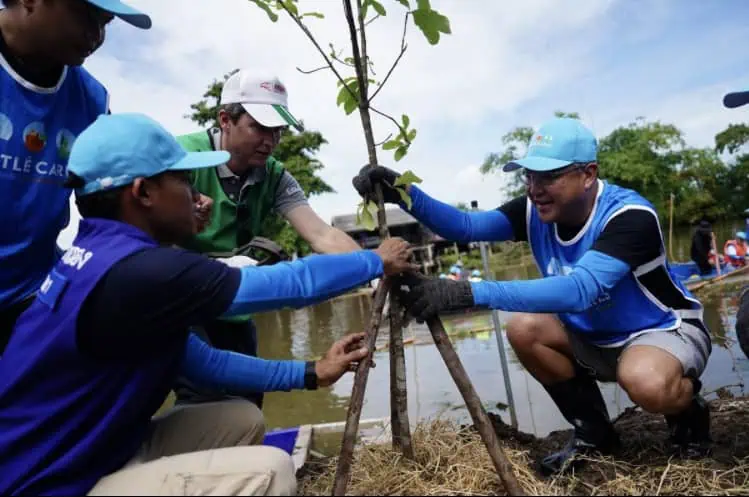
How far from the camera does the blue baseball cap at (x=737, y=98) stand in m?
2.82

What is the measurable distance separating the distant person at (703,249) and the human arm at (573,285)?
12446 millimetres

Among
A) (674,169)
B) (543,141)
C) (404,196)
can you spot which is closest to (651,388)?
(543,141)

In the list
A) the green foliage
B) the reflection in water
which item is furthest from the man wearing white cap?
the green foliage

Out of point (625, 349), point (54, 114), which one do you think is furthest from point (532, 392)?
point (54, 114)

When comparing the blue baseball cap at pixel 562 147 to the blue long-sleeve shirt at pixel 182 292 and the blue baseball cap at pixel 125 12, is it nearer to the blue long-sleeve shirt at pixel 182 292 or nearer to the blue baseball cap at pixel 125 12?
the blue long-sleeve shirt at pixel 182 292

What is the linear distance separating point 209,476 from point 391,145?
1585 mm

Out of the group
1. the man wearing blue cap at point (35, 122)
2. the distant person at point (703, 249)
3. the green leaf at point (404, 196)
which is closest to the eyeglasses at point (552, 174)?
the green leaf at point (404, 196)

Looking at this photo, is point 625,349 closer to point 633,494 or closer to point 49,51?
point 633,494

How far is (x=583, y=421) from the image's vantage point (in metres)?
2.90

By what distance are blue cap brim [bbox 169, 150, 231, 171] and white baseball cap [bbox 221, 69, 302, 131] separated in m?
0.84

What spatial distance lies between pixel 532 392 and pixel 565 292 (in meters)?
3.21

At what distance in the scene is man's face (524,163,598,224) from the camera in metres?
2.78

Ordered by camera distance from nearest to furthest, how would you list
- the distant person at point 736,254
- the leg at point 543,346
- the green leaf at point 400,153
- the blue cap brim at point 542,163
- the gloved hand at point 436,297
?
the gloved hand at point 436,297 < the green leaf at point 400,153 < the blue cap brim at point 542,163 < the leg at point 543,346 < the distant person at point 736,254

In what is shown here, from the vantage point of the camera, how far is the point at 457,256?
30.0m
